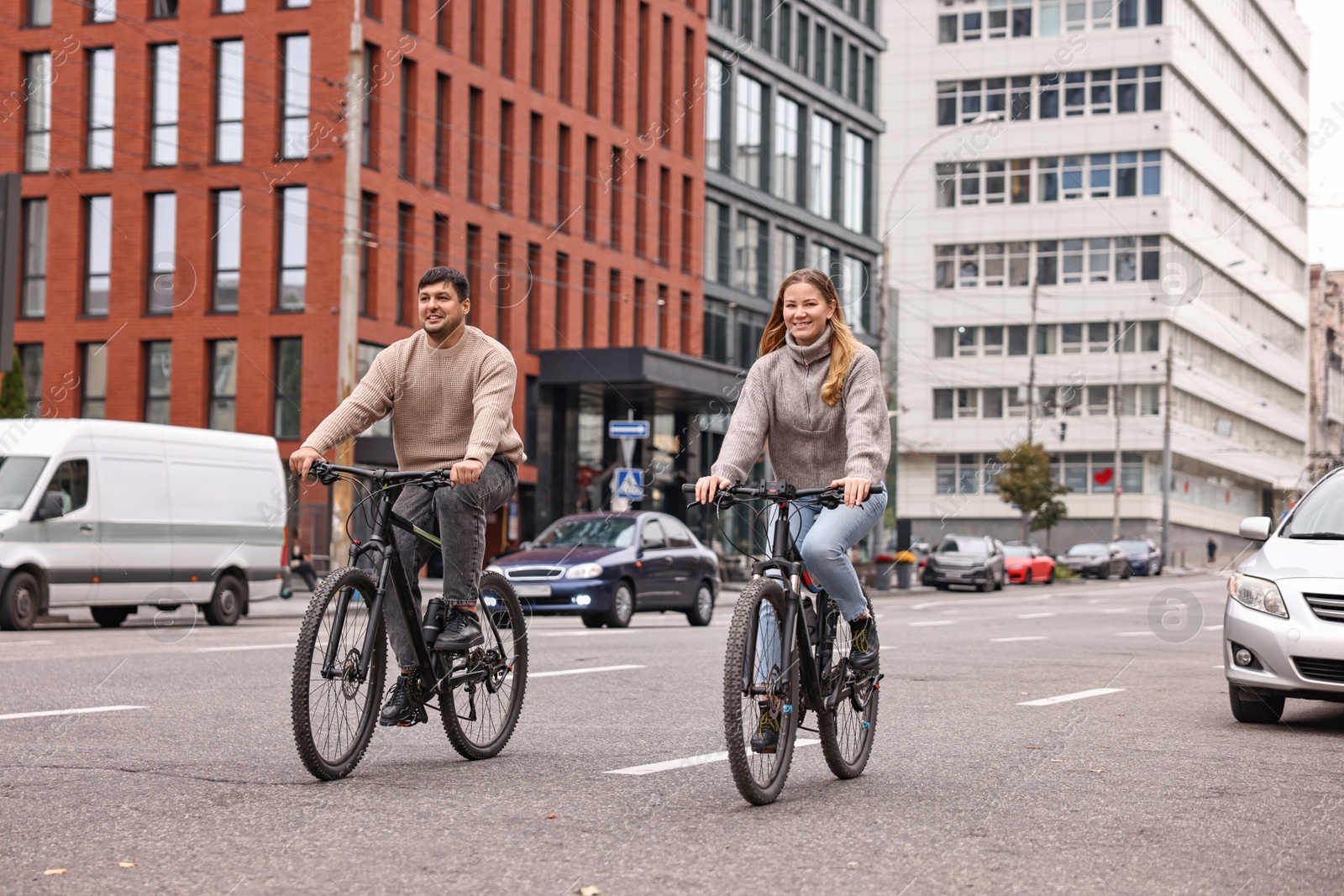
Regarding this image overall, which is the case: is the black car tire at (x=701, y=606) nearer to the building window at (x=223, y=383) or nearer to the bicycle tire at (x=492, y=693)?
the bicycle tire at (x=492, y=693)

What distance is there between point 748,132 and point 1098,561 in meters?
18.7

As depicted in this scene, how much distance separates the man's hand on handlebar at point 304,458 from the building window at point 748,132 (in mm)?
46810

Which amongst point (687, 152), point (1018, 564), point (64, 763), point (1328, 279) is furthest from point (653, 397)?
point (1328, 279)

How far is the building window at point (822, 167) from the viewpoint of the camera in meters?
57.2

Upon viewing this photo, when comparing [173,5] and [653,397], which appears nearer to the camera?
[173,5]

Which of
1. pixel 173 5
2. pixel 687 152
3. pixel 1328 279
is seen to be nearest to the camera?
pixel 173 5

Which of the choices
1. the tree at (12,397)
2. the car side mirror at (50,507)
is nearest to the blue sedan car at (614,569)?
the car side mirror at (50,507)

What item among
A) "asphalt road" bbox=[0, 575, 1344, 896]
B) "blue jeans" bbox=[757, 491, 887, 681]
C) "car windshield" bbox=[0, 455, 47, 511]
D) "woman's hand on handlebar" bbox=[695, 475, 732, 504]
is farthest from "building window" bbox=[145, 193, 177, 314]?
"woman's hand on handlebar" bbox=[695, 475, 732, 504]

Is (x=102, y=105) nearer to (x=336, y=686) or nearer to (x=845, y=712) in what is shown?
(x=336, y=686)

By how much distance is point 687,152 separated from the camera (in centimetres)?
5022

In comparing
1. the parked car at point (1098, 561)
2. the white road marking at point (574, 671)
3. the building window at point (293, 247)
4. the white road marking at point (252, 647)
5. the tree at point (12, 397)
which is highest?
the building window at point (293, 247)

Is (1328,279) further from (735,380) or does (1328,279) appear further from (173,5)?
(173,5)

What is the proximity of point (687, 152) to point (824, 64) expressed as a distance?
31.4ft

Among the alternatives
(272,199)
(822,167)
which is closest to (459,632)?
(272,199)
